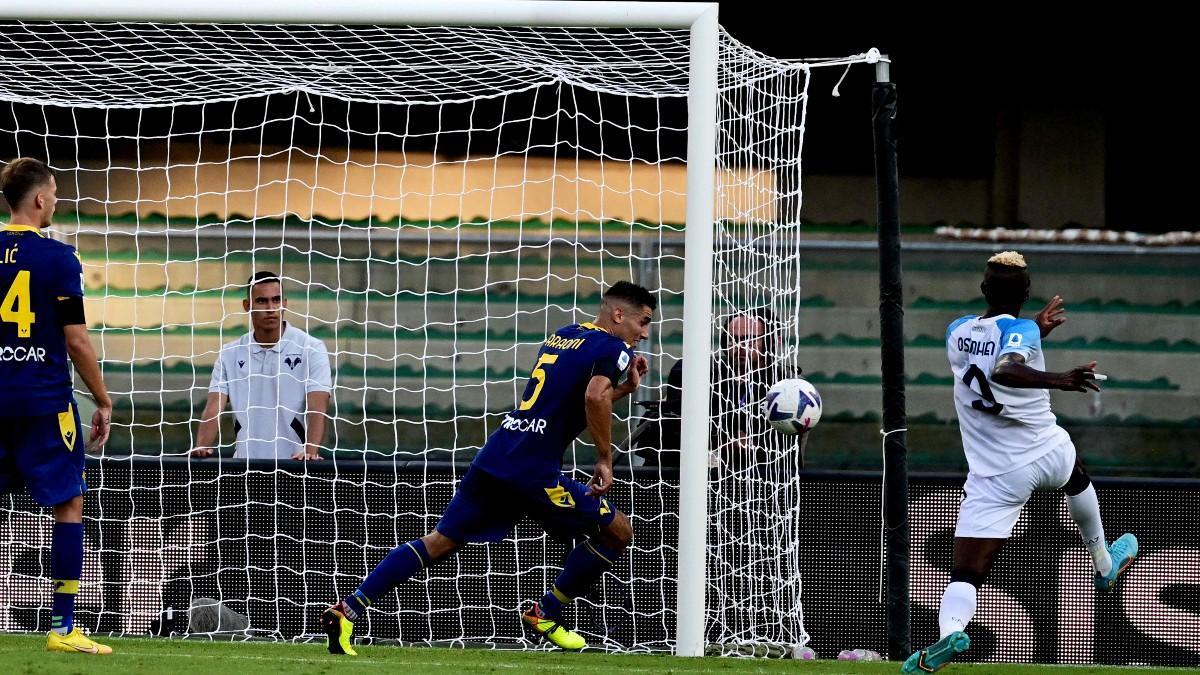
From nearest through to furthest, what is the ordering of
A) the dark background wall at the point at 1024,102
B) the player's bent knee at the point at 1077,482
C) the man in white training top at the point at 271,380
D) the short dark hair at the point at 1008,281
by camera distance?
the short dark hair at the point at 1008,281, the player's bent knee at the point at 1077,482, the man in white training top at the point at 271,380, the dark background wall at the point at 1024,102

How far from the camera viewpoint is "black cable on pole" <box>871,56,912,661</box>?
6816mm

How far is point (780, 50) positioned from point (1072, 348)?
14.9 ft

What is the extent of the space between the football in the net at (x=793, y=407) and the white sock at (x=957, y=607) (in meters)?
1.00

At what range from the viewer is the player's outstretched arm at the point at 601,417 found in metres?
6.44

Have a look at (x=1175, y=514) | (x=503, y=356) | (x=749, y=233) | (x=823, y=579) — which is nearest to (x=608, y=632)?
(x=823, y=579)

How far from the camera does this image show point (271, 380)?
27.6 feet

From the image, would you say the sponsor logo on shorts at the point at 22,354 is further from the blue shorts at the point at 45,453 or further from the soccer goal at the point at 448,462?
the soccer goal at the point at 448,462

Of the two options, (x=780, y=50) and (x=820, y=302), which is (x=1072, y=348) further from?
(x=780, y=50)

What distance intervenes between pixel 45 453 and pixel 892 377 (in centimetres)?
354

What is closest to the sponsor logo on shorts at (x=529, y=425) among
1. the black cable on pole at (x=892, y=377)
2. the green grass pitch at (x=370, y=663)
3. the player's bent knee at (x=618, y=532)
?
the player's bent knee at (x=618, y=532)

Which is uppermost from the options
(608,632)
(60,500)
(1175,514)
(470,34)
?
(470,34)

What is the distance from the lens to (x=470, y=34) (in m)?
7.45

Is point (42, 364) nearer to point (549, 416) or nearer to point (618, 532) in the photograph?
point (549, 416)

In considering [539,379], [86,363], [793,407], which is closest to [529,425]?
[539,379]
